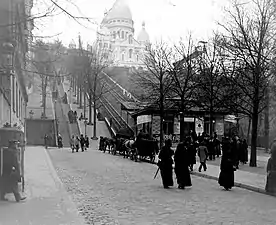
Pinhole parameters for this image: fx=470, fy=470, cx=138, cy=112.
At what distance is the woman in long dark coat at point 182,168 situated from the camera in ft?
49.2

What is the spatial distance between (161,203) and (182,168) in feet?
11.1

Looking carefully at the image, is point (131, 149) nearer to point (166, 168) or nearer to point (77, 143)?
point (77, 143)

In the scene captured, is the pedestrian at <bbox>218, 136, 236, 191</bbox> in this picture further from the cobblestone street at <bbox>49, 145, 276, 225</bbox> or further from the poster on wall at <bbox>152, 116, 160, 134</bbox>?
the poster on wall at <bbox>152, 116, 160, 134</bbox>

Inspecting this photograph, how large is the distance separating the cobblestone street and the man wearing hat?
1.67 metres

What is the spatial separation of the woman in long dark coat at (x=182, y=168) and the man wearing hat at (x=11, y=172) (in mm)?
5500

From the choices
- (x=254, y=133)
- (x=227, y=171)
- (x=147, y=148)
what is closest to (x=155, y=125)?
(x=147, y=148)

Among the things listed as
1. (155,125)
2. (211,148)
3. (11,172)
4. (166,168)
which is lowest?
(211,148)

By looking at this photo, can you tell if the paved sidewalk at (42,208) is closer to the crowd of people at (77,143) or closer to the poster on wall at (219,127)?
the crowd of people at (77,143)

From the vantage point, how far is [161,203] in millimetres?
11930

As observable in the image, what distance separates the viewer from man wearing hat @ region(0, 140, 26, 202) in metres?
11.3

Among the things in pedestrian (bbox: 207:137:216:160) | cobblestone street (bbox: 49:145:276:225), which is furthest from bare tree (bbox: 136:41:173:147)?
cobblestone street (bbox: 49:145:276:225)

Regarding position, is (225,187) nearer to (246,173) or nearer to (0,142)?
(246,173)

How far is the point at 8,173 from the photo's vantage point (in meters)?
11.4

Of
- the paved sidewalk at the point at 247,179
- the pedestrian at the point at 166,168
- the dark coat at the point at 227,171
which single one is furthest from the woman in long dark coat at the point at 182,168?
the paved sidewalk at the point at 247,179
